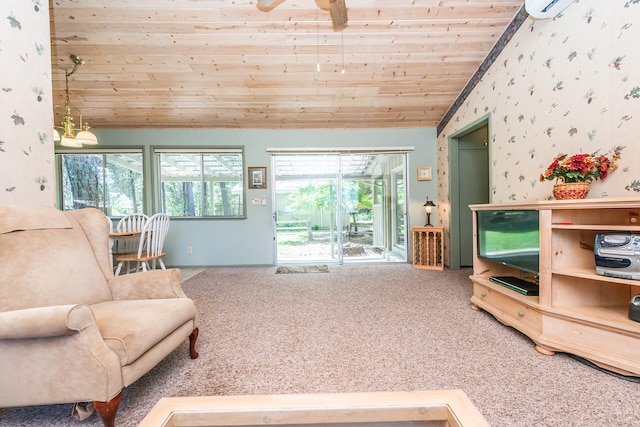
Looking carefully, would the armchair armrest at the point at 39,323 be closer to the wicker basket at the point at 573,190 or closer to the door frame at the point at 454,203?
the wicker basket at the point at 573,190

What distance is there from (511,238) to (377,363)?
1481mm

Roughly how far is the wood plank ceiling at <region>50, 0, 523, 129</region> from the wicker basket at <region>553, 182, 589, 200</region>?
208 centimetres

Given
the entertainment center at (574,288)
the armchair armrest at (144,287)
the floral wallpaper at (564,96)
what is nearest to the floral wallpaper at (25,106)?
the armchair armrest at (144,287)

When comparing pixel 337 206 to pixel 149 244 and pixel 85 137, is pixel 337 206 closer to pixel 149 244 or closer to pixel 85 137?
pixel 149 244

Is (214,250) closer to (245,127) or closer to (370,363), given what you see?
(245,127)

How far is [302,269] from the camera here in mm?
4266

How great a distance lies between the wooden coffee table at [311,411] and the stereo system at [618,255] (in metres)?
1.41

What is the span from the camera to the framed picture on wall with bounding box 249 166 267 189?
14.7 feet

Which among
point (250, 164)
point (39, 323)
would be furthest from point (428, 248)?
point (39, 323)

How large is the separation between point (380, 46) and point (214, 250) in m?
3.91

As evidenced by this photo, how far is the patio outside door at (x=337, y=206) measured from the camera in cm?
459

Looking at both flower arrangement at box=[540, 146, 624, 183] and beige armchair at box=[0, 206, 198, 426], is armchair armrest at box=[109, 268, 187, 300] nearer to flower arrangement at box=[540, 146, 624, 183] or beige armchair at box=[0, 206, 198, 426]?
beige armchair at box=[0, 206, 198, 426]

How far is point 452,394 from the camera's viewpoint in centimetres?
90

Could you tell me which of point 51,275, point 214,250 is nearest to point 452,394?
point 51,275
